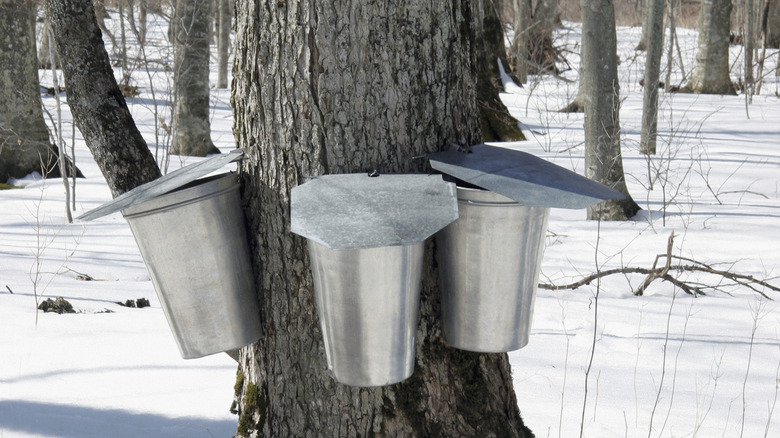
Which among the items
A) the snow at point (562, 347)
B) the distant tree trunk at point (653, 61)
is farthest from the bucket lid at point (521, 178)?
the distant tree trunk at point (653, 61)

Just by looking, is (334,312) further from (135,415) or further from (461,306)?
(135,415)

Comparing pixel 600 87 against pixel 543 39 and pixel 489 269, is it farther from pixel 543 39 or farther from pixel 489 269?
pixel 543 39

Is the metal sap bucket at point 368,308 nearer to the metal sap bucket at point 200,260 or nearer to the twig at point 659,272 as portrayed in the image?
the metal sap bucket at point 200,260

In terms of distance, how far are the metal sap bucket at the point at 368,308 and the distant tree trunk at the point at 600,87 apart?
4342mm

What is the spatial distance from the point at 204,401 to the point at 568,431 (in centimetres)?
130

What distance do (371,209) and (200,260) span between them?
49 cm

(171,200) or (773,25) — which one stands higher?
(773,25)

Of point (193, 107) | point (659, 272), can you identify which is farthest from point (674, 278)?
point (193, 107)

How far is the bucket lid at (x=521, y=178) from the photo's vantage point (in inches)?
60.6

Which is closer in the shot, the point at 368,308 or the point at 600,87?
the point at 368,308

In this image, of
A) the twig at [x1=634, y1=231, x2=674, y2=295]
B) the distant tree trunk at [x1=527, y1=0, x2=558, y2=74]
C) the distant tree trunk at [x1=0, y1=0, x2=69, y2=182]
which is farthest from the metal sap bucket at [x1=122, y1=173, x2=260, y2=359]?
the distant tree trunk at [x1=527, y1=0, x2=558, y2=74]

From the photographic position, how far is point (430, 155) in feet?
5.74

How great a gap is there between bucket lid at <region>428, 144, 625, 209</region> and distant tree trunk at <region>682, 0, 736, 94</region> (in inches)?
473

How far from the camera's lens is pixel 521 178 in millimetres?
1608
